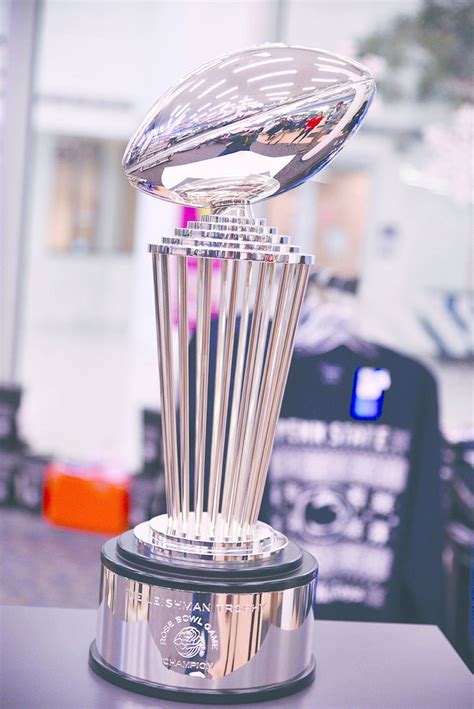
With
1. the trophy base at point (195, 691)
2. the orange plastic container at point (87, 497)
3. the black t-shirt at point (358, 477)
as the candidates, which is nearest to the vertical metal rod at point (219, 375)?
the trophy base at point (195, 691)

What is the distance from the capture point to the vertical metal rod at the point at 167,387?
0.67 meters

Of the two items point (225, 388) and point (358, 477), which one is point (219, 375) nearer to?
point (225, 388)

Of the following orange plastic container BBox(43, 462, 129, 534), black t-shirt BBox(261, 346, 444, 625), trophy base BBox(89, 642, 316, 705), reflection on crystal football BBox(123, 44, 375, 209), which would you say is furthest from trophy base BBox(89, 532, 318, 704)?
orange plastic container BBox(43, 462, 129, 534)

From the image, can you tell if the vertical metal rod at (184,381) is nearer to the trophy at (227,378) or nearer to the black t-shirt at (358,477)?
the trophy at (227,378)

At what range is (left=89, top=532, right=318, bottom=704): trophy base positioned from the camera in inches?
24.8

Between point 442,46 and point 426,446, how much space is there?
2.94 metres

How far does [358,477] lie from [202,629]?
1.16m

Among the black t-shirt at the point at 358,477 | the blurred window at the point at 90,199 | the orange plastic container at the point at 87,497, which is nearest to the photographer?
the black t-shirt at the point at 358,477

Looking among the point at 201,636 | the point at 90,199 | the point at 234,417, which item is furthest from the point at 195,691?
the point at 90,199

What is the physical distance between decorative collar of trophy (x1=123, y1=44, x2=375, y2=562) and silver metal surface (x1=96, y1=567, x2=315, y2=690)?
3 centimetres

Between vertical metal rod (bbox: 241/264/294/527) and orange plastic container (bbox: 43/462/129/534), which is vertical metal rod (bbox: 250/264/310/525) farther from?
orange plastic container (bbox: 43/462/129/534)

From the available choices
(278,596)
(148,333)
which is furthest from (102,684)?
(148,333)

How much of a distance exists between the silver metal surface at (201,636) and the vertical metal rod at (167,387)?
0.07 meters

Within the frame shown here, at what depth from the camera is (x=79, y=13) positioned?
4.79 meters
